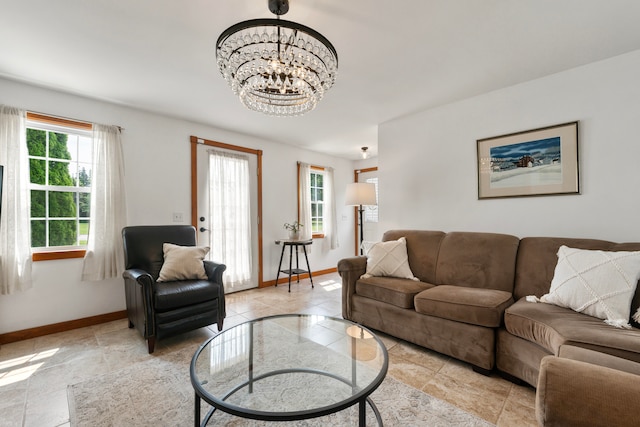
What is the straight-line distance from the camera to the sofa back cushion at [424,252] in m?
2.77

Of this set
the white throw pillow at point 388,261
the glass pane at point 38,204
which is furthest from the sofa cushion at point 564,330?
the glass pane at point 38,204

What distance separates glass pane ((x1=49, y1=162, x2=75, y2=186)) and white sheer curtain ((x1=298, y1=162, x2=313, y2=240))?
9.90 ft

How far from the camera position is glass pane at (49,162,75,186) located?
108 inches

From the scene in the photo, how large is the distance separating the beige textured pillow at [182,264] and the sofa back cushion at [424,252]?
A: 214cm

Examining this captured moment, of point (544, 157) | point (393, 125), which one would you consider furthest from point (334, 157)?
point (544, 157)

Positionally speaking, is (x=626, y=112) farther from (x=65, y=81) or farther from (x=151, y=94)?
(x=65, y=81)

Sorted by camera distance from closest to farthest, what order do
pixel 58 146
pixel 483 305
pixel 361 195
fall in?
pixel 483 305 < pixel 58 146 < pixel 361 195

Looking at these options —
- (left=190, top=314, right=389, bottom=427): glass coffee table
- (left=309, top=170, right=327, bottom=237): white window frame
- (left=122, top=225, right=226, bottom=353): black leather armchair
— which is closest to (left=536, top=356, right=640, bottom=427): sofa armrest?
(left=190, top=314, right=389, bottom=427): glass coffee table

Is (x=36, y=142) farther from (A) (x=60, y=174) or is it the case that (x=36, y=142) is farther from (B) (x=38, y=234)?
(B) (x=38, y=234)

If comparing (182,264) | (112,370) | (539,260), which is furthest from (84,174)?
(539,260)

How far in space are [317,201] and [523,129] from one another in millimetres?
3407

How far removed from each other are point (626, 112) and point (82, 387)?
4.39m

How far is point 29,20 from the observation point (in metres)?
1.77

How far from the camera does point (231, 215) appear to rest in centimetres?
399
